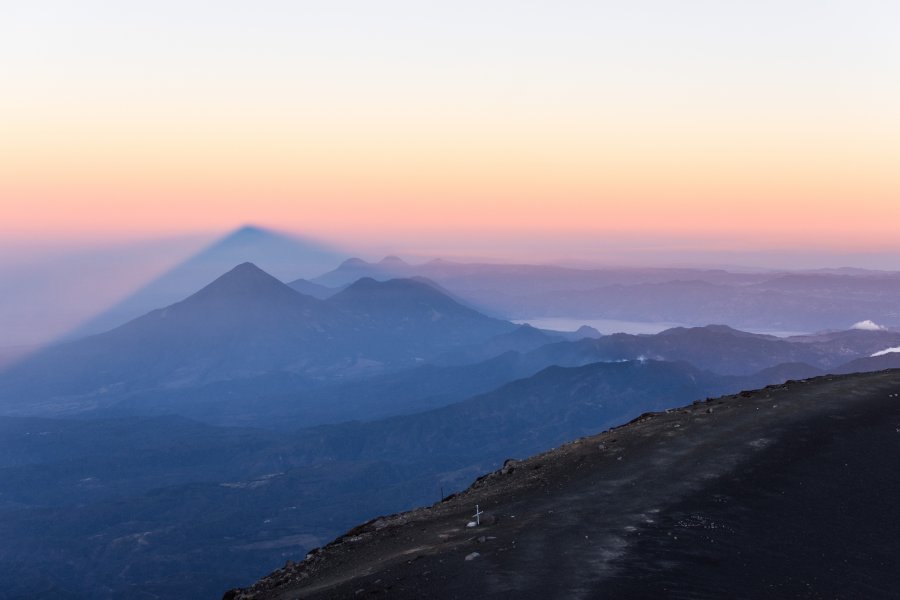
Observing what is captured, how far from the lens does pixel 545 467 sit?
122 feet

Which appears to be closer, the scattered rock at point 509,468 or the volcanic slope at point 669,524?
the volcanic slope at point 669,524

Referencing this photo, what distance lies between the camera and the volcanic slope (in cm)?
2248

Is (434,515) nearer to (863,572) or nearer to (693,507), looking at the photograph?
(693,507)

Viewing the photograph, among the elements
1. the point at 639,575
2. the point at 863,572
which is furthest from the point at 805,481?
the point at 639,575

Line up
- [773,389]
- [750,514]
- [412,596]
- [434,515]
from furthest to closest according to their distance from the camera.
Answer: [773,389] → [434,515] → [750,514] → [412,596]

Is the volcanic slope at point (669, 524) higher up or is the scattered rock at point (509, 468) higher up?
the volcanic slope at point (669, 524)

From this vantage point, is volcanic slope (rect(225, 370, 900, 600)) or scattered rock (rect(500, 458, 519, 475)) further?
scattered rock (rect(500, 458, 519, 475))

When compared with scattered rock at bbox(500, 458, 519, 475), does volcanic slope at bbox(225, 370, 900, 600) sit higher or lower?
higher

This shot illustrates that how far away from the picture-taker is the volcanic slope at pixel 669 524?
22484mm

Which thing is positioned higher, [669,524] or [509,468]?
[669,524]

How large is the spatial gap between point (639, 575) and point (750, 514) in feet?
26.3

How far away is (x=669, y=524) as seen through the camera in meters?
26.4

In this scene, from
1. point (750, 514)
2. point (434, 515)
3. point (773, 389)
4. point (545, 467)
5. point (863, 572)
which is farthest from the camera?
point (773, 389)

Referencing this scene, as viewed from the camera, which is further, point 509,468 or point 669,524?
point 509,468
